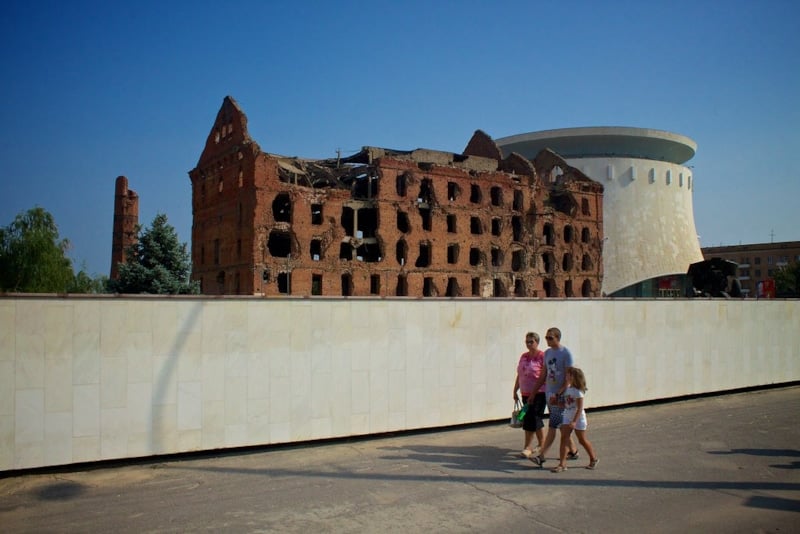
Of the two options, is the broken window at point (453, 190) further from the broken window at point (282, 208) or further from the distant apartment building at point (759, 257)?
the distant apartment building at point (759, 257)

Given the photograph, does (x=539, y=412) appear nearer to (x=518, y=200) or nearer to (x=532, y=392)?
(x=532, y=392)

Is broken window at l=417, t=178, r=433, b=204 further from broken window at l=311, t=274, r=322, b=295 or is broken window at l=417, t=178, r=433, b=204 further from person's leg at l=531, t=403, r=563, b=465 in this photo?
person's leg at l=531, t=403, r=563, b=465

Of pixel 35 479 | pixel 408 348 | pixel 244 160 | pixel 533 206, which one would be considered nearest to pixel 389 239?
pixel 244 160

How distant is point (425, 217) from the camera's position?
48188 millimetres

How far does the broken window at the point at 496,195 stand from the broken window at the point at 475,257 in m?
4.52

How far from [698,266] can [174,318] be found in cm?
1697

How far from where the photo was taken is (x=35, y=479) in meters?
7.67

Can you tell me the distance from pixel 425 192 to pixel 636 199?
1203 inches

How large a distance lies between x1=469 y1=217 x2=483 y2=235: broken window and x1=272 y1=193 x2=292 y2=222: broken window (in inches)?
595

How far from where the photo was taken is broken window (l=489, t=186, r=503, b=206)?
51281 mm

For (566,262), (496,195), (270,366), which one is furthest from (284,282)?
(270,366)

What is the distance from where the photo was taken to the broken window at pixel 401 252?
4553 cm

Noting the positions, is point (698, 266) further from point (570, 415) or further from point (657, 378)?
point (570, 415)

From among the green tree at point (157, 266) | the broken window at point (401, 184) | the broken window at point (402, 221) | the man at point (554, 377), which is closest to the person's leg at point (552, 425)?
the man at point (554, 377)
